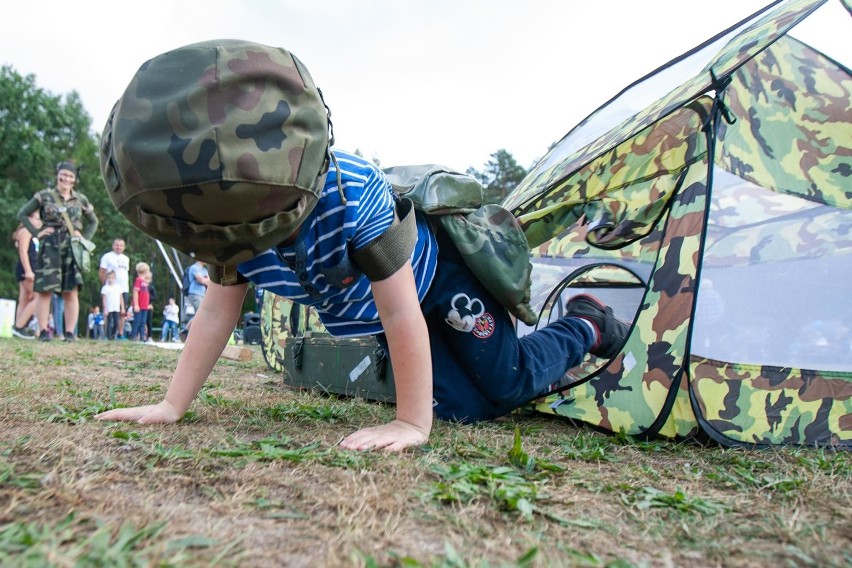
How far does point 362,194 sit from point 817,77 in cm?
194

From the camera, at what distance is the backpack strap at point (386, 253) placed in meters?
1.57

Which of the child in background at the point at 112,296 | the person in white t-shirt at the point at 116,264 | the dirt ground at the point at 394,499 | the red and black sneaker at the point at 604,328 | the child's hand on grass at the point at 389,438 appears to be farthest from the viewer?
the child in background at the point at 112,296

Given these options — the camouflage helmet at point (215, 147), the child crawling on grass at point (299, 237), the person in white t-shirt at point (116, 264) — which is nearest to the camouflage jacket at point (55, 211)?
the person in white t-shirt at point (116, 264)

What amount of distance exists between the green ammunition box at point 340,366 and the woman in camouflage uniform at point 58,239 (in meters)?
3.88

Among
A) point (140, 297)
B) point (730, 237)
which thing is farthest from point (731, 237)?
point (140, 297)

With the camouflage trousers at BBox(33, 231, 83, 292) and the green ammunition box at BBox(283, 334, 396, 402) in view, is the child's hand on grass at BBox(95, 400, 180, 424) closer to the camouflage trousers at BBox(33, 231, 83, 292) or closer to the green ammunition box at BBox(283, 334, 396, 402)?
the green ammunition box at BBox(283, 334, 396, 402)

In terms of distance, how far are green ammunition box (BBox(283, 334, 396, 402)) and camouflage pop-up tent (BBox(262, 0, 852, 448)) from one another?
0.61 meters

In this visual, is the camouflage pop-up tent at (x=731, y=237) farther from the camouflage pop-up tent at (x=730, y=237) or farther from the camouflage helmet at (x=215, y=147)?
the camouflage helmet at (x=215, y=147)

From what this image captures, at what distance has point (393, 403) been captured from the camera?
2.41m

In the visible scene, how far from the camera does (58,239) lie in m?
5.94

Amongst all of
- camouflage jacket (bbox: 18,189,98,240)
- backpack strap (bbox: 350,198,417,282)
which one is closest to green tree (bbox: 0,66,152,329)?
camouflage jacket (bbox: 18,189,98,240)

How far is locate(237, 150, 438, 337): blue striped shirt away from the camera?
1.57 meters

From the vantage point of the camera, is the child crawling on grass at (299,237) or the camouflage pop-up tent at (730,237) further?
the camouflage pop-up tent at (730,237)

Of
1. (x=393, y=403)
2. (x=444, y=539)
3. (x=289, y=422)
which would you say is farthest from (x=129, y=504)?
(x=393, y=403)
